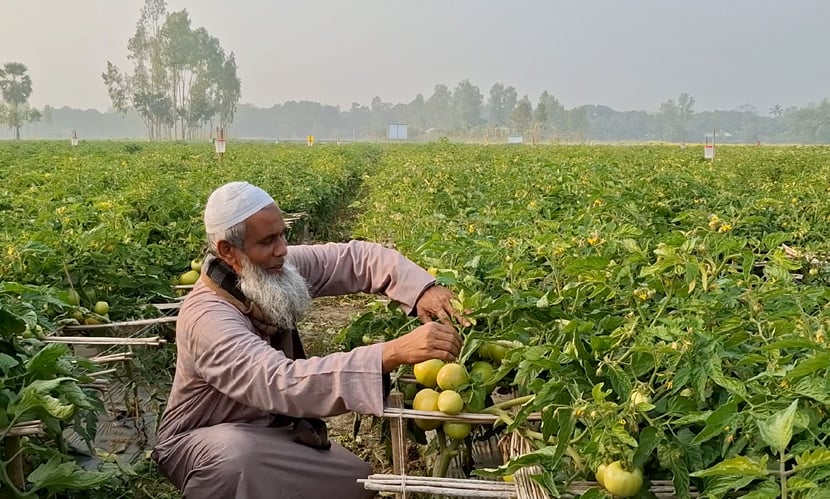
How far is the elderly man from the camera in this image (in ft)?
7.86

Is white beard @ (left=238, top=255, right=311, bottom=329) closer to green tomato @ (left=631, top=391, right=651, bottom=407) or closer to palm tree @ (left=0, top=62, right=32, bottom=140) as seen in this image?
green tomato @ (left=631, top=391, right=651, bottom=407)

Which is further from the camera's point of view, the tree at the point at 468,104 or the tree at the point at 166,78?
the tree at the point at 468,104

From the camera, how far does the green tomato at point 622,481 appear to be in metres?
1.58

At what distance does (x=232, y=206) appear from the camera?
276 centimetres

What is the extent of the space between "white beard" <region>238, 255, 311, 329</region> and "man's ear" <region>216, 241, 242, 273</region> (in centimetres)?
2

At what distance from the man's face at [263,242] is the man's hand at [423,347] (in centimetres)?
69

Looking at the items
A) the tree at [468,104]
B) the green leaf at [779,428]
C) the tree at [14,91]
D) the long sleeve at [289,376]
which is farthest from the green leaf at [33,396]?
the tree at [468,104]

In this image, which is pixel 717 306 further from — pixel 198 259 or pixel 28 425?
pixel 198 259

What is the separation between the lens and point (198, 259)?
4699mm

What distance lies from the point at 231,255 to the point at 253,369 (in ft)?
1.89

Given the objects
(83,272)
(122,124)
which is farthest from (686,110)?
(83,272)

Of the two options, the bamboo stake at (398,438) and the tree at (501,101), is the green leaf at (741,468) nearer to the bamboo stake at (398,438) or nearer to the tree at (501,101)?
the bamboo stake at (398,438)

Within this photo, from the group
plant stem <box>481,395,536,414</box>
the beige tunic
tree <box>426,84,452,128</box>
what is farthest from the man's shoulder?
tree <box>426,84,452,128</box>

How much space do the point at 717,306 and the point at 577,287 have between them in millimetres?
475
